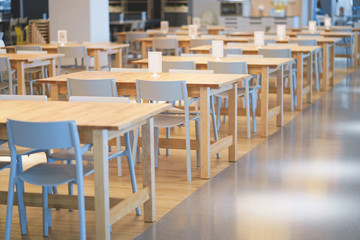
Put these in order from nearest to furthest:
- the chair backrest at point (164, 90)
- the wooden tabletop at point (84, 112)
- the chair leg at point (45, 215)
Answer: the wooden tabletop at point (84, 112), the chair leg at point (45, 215), the chair backrest at point (164, 90)

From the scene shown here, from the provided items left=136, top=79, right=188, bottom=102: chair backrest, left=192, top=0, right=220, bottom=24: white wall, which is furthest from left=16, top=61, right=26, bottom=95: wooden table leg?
left=192, top=0, right=220, bottom=24: white wall

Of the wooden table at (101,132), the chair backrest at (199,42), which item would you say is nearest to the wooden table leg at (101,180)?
the wooden table at (101,132)

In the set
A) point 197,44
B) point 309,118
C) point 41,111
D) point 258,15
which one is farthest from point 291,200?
point 258,15

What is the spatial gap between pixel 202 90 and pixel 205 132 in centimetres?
31

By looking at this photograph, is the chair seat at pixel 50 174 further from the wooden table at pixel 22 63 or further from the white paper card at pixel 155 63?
the wooden table at pixel 22 63

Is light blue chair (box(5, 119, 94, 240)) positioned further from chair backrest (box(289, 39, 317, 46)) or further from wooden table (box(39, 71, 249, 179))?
chair backrest (box(289, 39, 317, 46))

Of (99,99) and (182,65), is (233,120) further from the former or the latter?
(99,99)

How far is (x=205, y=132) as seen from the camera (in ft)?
15.4

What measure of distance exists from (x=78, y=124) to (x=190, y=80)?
186cm

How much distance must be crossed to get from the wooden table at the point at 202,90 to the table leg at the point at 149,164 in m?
1.06

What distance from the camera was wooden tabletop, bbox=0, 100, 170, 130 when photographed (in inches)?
120

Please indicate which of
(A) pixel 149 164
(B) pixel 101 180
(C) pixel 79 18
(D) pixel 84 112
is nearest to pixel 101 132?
(B) pixel 101 180

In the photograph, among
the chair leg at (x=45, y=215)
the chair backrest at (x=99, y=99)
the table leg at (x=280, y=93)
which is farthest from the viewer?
the table leg at (x=280, y=93)

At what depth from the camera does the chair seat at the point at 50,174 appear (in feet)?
10.3
